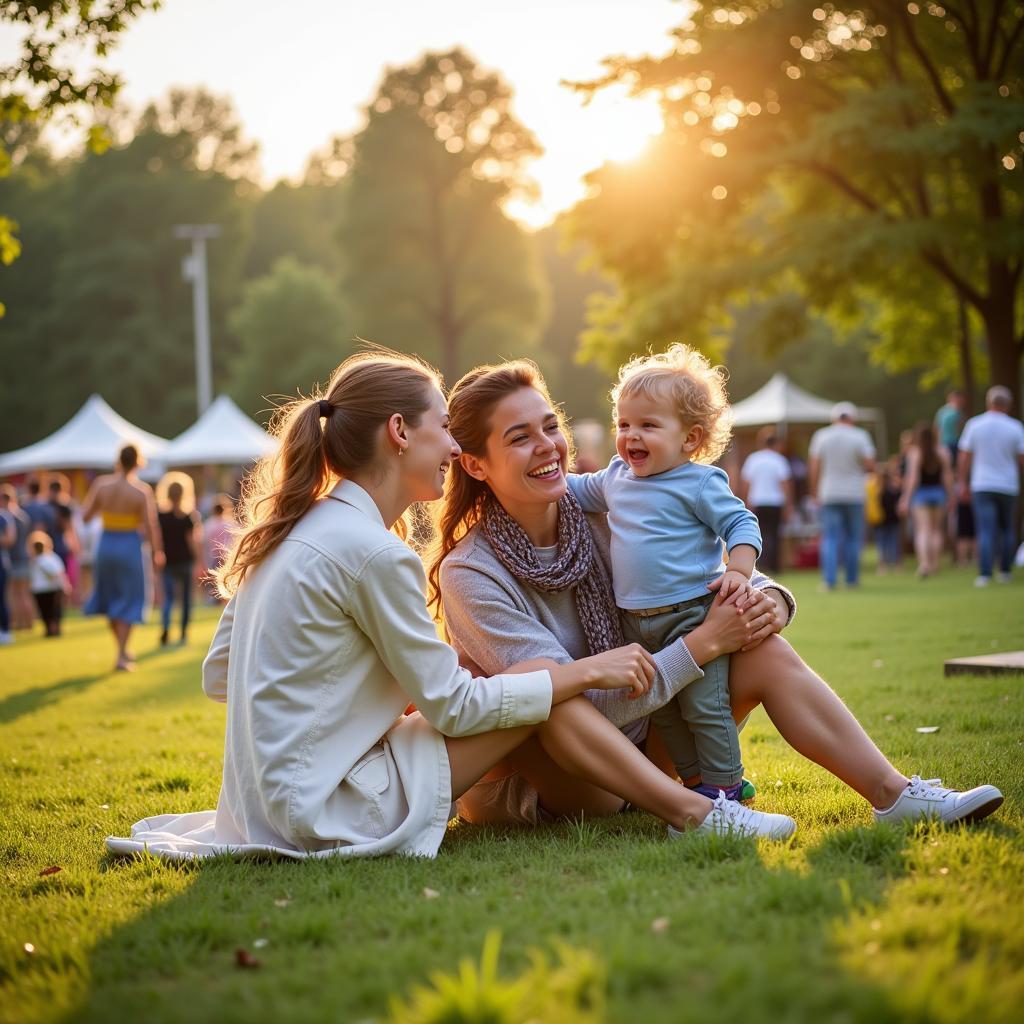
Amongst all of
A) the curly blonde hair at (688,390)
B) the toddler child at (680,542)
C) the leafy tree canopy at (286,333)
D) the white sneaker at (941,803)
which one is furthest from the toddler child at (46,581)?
the leafy tree canopy at (286,333)

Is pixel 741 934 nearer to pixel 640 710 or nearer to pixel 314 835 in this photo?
pixel 640 710

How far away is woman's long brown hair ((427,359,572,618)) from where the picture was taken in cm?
429

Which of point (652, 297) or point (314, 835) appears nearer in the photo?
point (314, 835)

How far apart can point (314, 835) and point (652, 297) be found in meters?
17.1

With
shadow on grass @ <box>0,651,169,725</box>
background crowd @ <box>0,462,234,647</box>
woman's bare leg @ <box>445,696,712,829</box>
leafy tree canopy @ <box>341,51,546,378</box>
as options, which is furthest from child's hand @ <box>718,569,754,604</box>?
leafy tree canopy @ <box>341,51,546,378</box>

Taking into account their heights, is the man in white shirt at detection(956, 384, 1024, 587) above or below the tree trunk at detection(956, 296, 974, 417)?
below

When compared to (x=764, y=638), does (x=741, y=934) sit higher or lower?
lower

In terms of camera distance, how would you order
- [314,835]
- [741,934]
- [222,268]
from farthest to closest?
[222,268] < [314,835] < [741,934]

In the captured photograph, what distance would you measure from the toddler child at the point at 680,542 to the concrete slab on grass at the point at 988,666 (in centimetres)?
340

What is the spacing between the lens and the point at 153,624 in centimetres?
1833

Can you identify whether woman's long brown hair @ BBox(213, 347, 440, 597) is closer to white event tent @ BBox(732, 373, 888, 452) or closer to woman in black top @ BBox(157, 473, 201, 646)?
woman in black top @ BBox(157, 473, 201, 646)

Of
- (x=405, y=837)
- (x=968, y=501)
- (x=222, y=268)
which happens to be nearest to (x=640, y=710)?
(x=405, y=837)

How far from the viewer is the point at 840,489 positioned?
50.3 feet

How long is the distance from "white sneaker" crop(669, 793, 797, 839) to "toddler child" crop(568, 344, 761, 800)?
18 cm
